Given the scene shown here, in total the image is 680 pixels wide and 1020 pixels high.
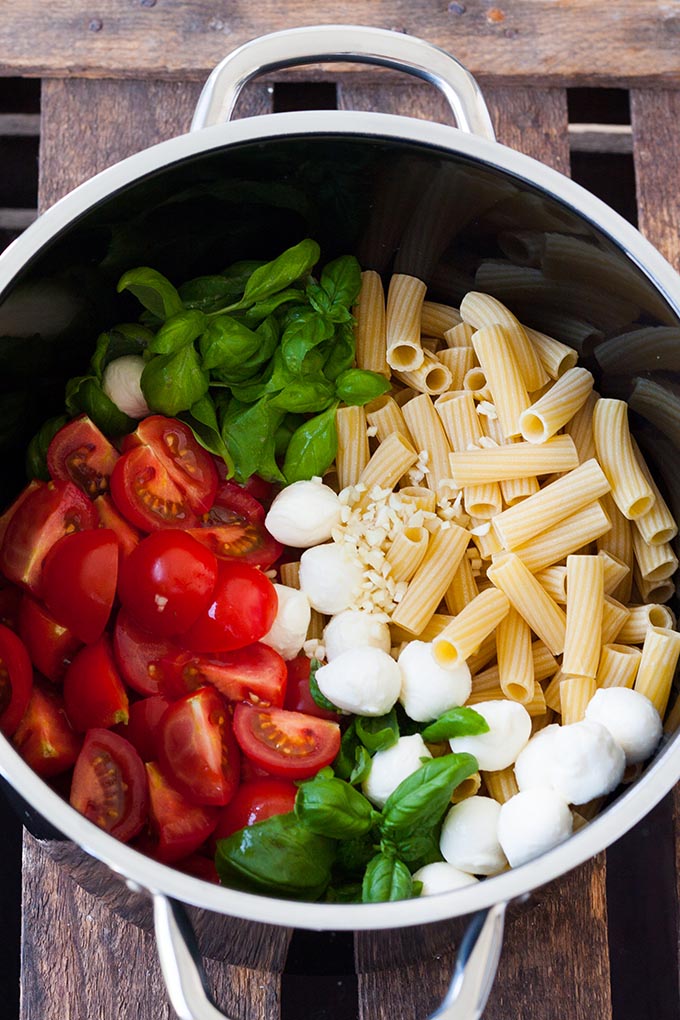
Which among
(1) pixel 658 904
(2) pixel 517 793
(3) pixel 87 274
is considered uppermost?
(3) pixel 87 274

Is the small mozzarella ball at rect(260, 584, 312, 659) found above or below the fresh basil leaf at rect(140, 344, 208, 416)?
below

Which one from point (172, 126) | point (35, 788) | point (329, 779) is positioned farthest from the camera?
point (172, 126)

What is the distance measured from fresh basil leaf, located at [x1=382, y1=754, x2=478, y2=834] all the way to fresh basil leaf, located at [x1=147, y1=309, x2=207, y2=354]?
0.47 meters

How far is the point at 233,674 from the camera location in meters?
0.97

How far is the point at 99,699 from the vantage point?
927 millimetres

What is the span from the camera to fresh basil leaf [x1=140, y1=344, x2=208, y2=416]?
101cm

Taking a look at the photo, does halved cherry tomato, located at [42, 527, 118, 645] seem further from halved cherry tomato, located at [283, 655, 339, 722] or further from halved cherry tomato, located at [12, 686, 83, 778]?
halved cherry tomato, located at [283, 655, 339, 722]

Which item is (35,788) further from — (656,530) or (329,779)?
(656,530)

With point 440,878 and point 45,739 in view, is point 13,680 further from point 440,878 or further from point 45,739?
point 440,878

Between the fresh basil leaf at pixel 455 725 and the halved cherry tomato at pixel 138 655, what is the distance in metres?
0.26

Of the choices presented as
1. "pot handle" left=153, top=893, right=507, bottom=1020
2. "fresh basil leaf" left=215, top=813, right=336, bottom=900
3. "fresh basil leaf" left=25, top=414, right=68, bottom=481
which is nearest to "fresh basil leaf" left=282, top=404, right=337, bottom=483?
"fresh basil leaf" left=25, top=414, right=68, bottom=481

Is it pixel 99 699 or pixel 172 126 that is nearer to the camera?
pixel 99 699

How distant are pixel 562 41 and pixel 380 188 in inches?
14.8

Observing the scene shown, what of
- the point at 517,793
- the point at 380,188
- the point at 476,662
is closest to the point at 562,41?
the point at 380,188
